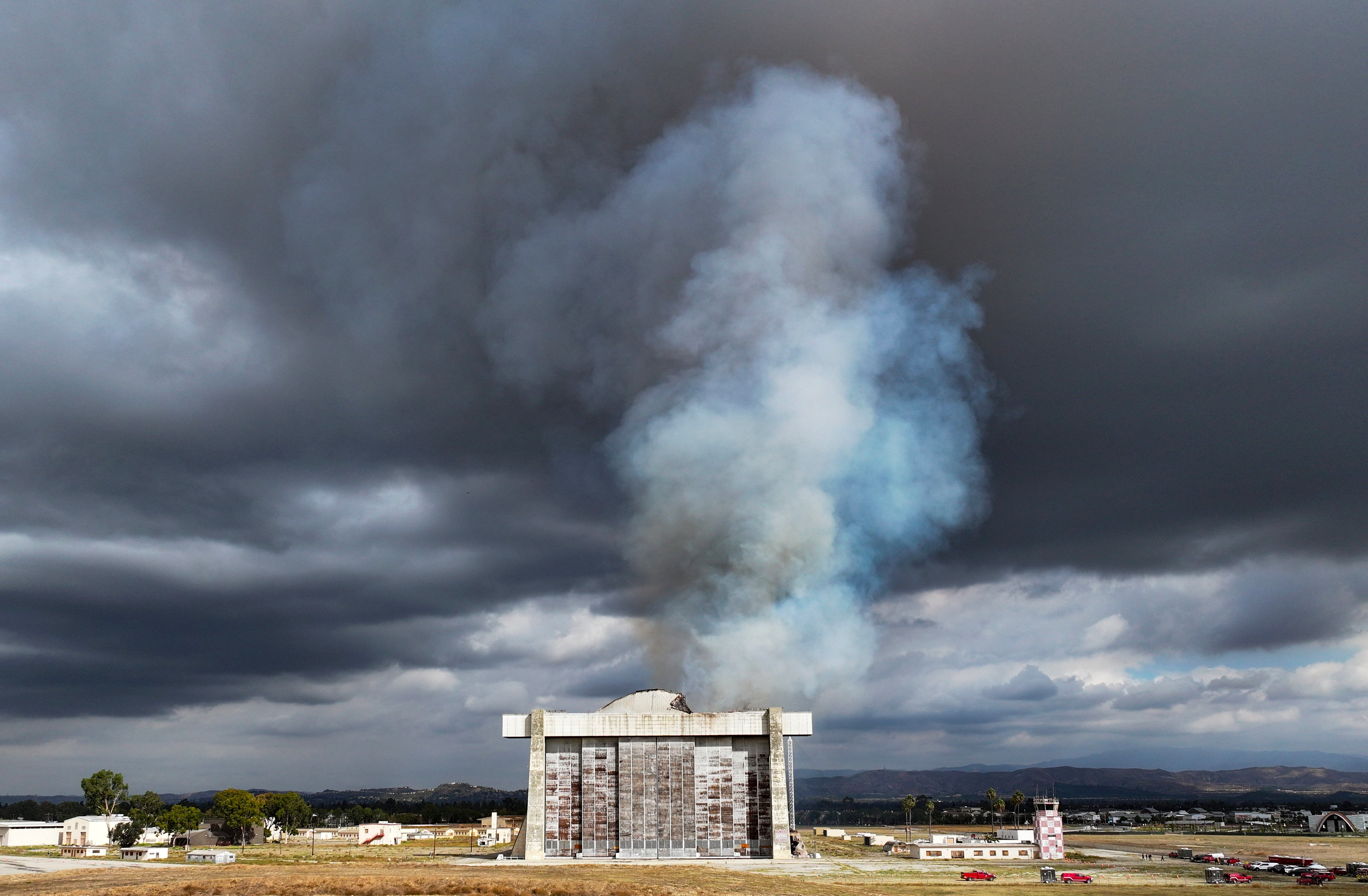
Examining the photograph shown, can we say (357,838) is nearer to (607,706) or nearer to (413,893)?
(607,706)

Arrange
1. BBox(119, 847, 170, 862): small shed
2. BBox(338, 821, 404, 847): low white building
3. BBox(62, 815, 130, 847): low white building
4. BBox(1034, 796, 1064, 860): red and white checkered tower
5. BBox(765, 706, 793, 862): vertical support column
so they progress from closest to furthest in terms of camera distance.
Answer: BBox(765, 706, 793, 862): vertical support column < BBox(1034, 796, 1064, 860): red and white checkered tower < BBox(119, 847, 170, 862): small shed < BBox(62, 815, 130, 847): low white building < BBox(338, 821, 404, 847): low white building

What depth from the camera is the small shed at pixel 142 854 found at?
10712 cm

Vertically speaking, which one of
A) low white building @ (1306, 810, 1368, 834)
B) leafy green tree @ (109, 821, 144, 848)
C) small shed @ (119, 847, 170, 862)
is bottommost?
low white building @ (1306, 810, 1368, 834)

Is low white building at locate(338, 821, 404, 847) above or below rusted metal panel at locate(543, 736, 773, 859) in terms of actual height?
below

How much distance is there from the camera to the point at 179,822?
146000 millimetres

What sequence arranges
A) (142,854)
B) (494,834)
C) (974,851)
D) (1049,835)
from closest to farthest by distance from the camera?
1. (1049,835)
2. (974,851)
3. (142,854)
4. (494,834)

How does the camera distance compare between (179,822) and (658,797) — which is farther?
(179,822)

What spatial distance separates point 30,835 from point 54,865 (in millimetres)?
59875

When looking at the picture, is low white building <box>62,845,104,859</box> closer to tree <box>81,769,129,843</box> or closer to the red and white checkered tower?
tree <box>81,769,129,843</box>

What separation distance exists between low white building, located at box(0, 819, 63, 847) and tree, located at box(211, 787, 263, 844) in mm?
22110

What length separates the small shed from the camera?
107m

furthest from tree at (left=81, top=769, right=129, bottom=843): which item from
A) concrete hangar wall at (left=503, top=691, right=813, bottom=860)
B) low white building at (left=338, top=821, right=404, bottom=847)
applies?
concrete hangar wall at (left=503, top=691, right=813, bottom=860)

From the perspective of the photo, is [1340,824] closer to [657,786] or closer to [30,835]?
[657,786]

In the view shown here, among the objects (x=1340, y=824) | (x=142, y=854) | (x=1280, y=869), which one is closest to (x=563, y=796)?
(x=142, y=854)
